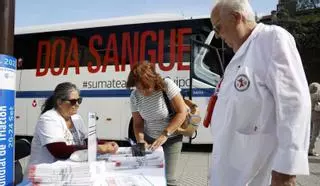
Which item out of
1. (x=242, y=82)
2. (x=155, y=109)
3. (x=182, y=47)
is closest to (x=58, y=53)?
(x=182, y=47)

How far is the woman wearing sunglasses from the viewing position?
9.63 ft

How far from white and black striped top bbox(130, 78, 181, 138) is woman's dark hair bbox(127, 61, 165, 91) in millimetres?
80

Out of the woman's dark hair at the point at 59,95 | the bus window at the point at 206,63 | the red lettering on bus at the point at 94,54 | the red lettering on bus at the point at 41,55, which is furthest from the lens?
the red lettering on bus at the point at 41,55

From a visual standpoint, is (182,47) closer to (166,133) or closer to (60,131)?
(166,133)

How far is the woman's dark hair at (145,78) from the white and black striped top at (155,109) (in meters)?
0.08

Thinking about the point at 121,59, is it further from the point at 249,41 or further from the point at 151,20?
the point at 249,41

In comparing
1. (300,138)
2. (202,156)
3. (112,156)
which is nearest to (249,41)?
(300,138)

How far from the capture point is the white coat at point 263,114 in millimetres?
1876

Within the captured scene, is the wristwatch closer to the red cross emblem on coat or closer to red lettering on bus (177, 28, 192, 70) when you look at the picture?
the red cross emblem on coat

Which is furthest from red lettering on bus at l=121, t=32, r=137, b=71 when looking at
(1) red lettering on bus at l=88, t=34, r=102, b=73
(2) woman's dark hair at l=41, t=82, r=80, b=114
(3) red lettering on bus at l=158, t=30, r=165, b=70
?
(2) woman's dark hair at l=41, t=82, r=80, b=114

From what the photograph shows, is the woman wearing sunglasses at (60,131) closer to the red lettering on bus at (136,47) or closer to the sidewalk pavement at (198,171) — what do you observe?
the sidewalk pavement at (198,171)

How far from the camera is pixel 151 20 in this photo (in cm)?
1027

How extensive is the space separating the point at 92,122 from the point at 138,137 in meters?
1.50

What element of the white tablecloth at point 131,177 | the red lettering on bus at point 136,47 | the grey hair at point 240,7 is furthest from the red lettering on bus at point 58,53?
the grey hair at point 240,7
